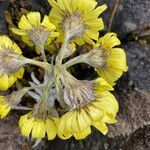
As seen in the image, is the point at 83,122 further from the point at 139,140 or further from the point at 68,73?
the point at 139,140

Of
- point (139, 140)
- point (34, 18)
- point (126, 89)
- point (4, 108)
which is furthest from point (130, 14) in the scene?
point (4, 108)

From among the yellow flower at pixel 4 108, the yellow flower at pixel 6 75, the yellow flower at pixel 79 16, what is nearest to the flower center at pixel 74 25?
the yellow flower at pixel 79 16

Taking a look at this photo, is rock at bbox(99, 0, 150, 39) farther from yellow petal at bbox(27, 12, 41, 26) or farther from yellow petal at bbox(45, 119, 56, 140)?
yellow petal at bbox(45, 119, 56, 140)

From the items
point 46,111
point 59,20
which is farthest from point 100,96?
point 59,20

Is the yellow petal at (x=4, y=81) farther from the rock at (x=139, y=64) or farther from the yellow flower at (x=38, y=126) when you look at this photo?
the rock at (x=139, y=64)

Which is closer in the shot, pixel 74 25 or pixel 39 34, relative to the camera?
pixel 74 25

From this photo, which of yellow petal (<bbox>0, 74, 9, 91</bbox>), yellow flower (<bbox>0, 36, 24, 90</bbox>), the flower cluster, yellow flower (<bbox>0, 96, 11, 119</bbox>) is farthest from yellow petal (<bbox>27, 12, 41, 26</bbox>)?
yellow flower (<bbox>0, 96, 11, 119</bbox>)
